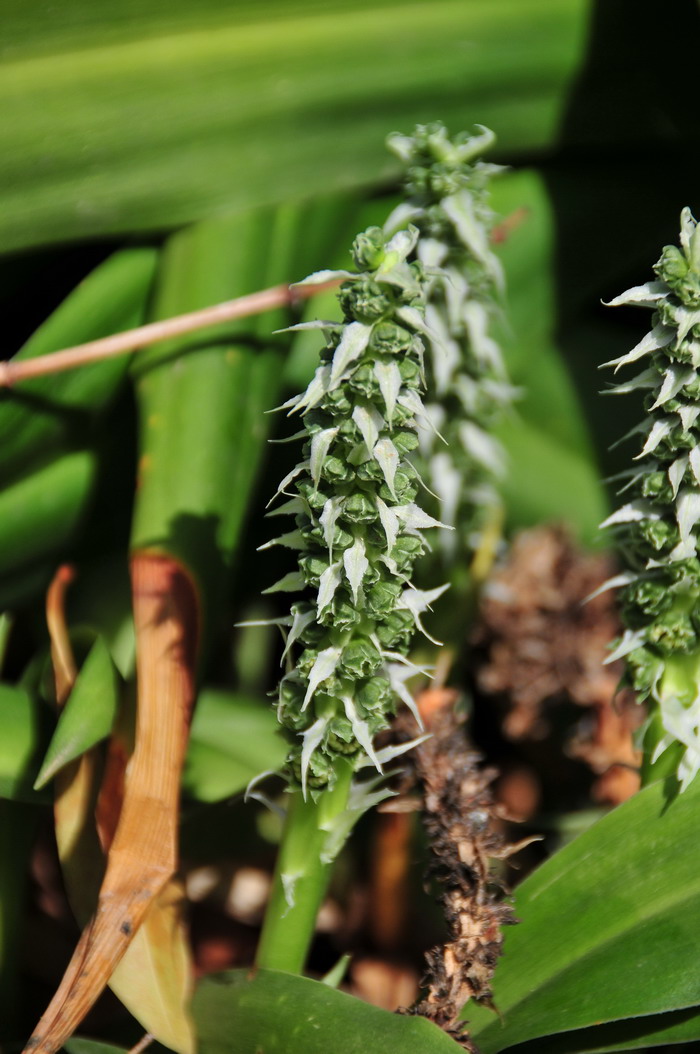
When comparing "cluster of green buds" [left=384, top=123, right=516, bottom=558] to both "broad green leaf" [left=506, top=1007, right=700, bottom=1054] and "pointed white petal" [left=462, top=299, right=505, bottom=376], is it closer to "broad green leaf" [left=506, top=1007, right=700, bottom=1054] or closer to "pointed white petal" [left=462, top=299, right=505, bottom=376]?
"pointed white petal" [left=462, top=299, right=505, bottom=376]

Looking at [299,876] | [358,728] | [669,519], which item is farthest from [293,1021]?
[669,519]

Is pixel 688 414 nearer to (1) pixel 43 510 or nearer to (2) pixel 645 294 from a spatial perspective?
(2) pixel 645 294

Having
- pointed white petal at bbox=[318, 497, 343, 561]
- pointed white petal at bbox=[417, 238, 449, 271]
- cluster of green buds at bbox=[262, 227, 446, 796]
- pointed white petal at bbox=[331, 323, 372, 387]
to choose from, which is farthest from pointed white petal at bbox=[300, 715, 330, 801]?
pointed white petal at bbox=[417, 238, 449, 271]

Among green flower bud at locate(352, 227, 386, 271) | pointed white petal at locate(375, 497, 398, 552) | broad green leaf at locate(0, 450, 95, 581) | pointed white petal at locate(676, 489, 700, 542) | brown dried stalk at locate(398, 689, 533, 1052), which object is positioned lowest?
brown dried stalk at locate(398, 689, 533, 1052)

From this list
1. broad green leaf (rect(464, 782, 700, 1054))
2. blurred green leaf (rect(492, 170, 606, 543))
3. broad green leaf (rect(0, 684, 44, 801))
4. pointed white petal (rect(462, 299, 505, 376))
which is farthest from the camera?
blurred green leaf (rect(492, 170, 606, 543))

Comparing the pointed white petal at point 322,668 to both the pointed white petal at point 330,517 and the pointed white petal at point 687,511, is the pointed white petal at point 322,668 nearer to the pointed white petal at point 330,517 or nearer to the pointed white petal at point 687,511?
the pointed white petal at point 330,517
